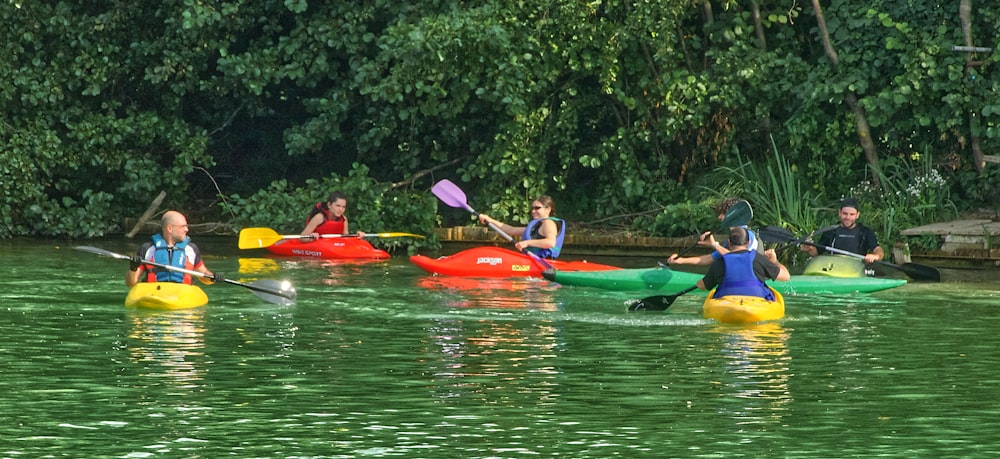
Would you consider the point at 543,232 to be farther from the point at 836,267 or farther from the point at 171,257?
the point at 171,257

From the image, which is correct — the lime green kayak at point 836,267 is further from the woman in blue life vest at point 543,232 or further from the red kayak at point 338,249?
the red kayak at point 338,249

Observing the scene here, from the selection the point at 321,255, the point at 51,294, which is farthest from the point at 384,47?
the point at 51,294

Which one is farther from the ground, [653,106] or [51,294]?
[653,106]

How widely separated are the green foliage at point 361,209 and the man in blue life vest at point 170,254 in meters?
6.56

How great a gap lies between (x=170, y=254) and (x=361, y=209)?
7.17 m

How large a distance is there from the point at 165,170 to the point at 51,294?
8.02 metres

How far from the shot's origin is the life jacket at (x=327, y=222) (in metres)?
20.1

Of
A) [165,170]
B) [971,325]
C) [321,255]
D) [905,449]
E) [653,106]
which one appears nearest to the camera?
[905,449]

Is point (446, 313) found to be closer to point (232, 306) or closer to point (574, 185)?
point (232, 306)

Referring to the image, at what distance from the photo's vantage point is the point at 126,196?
23.6 meters

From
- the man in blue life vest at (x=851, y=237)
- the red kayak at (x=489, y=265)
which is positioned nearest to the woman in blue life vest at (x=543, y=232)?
the red kayak at (x=489, y=265)

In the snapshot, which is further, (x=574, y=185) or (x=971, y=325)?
(x=574, y=185)

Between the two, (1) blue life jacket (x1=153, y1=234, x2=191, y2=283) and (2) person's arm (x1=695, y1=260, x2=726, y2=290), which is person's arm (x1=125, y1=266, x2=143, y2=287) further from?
(2) person's arm (x1=695, y1=260, x2=726, y2=290)

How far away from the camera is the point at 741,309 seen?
13.0 meters
